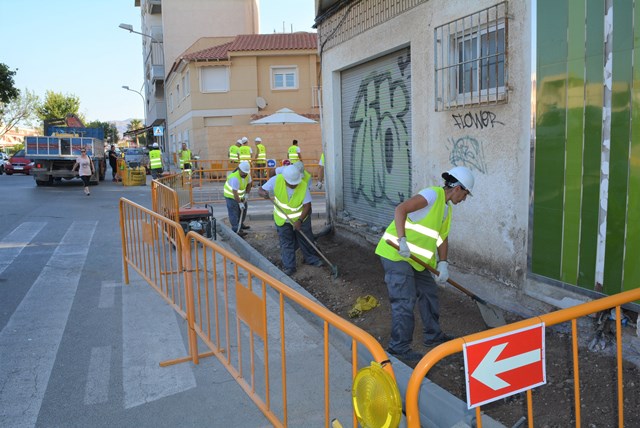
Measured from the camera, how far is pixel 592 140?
4.36 m

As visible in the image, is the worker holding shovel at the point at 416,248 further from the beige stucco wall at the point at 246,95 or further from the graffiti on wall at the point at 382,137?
the beige stucco wall at the point at 246,95

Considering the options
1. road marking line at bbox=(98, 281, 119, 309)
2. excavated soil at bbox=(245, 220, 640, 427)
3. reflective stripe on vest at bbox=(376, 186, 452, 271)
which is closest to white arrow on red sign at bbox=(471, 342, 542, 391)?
excavated soil at bbox=(245, 220, 640, 427)

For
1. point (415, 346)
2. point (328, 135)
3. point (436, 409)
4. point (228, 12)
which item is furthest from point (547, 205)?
point (228, 12)

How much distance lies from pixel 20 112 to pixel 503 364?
227 feet

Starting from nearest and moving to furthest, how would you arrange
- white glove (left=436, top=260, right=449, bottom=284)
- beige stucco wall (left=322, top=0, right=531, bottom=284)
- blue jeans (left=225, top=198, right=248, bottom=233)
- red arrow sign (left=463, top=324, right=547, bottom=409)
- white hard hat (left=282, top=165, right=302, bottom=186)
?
red arrow sign (left=463, top=324, right=547, bottom=409) < white glove (left=436, top=260, right=449, bottom=284) < beige stucco wall (left=322, top=0, right=531, bottom=284) < white hard hat (left=282, top=165, right=302, bottom=186) < blue jeans (left=225, top=198, right=248, bottom=233)

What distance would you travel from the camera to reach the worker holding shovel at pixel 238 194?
10406 millimetres

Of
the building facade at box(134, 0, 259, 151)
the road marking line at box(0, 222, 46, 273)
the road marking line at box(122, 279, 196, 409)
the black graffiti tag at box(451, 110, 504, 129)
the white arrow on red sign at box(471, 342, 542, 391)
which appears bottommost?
the road marking line at box(122, 279, 196, 409)

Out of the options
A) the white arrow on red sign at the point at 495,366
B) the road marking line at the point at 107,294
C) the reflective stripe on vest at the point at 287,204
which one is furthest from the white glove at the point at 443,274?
the road marking line at the point at 107,294

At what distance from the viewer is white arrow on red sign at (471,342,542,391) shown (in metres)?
2.15

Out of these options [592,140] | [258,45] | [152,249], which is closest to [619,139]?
[592,140]

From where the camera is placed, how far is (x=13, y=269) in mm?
7852

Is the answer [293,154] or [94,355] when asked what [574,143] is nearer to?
[94,355]

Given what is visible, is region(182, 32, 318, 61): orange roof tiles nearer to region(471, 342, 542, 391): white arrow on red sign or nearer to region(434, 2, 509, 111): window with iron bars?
region(434, 2, 509, 111): window with iron bars

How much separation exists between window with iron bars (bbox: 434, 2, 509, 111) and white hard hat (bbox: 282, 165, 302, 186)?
226 cm
